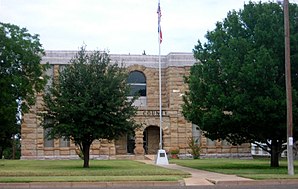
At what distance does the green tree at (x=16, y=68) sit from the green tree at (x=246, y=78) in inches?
494

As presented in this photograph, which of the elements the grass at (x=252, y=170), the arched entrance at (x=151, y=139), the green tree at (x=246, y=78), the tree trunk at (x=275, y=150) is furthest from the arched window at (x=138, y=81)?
the tree trunk at (x=275, y=150)

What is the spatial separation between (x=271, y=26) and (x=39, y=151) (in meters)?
29.7

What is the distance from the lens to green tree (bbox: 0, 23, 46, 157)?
1447 inches

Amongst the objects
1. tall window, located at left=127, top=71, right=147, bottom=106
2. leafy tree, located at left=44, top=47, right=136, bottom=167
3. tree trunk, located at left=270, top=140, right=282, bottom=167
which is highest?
tall window, located at left=127, top=71, right=147, bottom=106

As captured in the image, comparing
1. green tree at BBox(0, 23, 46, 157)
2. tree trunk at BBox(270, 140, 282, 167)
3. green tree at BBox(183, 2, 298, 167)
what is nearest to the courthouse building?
green tree at BBox(0, 23, 46, 157)

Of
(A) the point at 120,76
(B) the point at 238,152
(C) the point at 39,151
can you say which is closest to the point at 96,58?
(A) the point at 120,76

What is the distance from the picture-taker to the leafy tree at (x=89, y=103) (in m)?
32.0

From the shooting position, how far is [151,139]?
184 ft

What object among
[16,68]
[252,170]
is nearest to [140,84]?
[16,68]

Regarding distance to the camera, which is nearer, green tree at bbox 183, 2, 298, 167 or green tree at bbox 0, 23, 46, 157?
green tree at bbox 183, 2, 298, 167

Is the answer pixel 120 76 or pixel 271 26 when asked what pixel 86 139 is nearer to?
pixel 120 76

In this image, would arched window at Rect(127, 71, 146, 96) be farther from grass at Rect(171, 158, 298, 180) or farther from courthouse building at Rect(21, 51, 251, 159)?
grass at Rect(171, 158, 298, 180)

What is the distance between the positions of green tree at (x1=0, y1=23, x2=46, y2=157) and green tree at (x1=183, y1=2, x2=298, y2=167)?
1256cm

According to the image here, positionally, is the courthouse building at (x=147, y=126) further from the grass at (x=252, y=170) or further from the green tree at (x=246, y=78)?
the green tree at (x=246, y=78)
